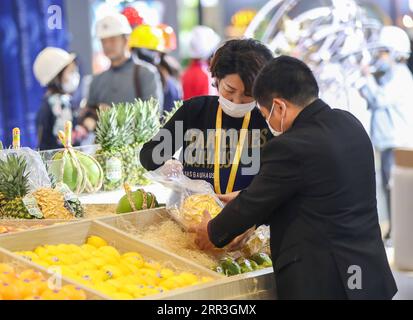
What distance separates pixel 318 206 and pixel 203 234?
504mm

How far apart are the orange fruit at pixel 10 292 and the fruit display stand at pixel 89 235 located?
362 mm

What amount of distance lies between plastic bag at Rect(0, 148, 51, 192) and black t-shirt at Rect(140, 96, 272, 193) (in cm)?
50

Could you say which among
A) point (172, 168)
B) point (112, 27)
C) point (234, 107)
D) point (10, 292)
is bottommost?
point (10, 292)

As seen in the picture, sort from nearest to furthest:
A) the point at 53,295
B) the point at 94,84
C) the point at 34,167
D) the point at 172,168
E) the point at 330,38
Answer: the point at 53,295
the point at 172,168
the point at 34,167
the point at 94,84
the point at 330,38

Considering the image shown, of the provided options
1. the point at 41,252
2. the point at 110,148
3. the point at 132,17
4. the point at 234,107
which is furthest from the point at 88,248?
the point at 132,17

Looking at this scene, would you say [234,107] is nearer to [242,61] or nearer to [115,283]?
[242,61]

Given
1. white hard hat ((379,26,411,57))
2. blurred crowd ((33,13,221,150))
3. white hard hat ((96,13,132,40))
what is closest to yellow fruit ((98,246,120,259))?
blurred crowd ((33,13,221,150))

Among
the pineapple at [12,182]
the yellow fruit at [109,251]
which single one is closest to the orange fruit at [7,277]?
the yellow fruit at [109,251]

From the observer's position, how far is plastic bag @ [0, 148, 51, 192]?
414 centimetres

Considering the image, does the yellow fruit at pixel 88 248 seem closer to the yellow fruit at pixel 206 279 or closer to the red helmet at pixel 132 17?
the yellow fruit at pixel 206 279

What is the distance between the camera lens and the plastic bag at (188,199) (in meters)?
3.43

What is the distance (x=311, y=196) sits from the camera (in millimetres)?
2908
